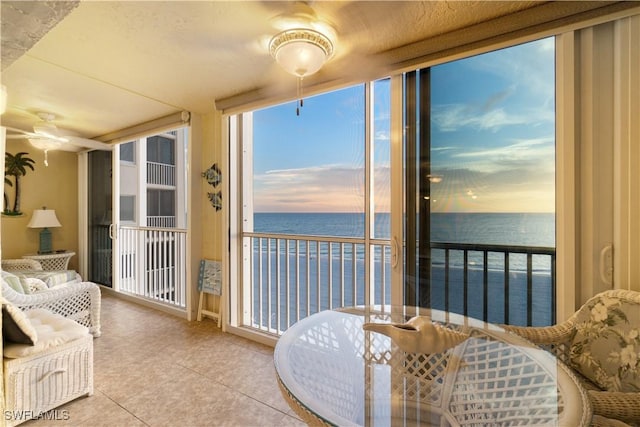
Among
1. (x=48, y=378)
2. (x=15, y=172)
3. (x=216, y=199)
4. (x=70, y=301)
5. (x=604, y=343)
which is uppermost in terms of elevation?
(x=15, y=172)

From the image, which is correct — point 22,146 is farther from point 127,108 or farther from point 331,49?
point 331,49

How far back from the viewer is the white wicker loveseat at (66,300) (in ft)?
7.64

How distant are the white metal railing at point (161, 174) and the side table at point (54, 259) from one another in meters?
2.76

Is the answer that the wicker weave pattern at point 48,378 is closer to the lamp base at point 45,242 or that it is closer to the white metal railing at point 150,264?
the white metal railing at point 150,264

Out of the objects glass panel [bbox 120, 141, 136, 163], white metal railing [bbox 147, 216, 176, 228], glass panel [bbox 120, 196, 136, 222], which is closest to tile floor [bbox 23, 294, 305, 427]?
glass panel [bbox 120, 196, 136, 222]

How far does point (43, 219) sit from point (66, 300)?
2159 millimetres

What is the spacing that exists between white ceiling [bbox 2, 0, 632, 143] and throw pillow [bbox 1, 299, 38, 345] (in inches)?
52.0

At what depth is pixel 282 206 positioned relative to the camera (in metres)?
4.12

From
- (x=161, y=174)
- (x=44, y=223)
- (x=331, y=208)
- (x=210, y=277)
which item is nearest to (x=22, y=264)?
(x=44, y=223)

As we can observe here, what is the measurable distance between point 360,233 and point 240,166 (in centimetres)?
149

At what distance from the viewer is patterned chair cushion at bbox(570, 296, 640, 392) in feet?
4.01

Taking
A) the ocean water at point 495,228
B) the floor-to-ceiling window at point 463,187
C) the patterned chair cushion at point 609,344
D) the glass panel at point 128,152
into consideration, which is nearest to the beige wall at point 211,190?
the floor-to-ceiling window at point 463,187

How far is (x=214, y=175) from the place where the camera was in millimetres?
3193

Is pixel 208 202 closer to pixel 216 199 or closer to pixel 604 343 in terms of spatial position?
pixel 216 199
